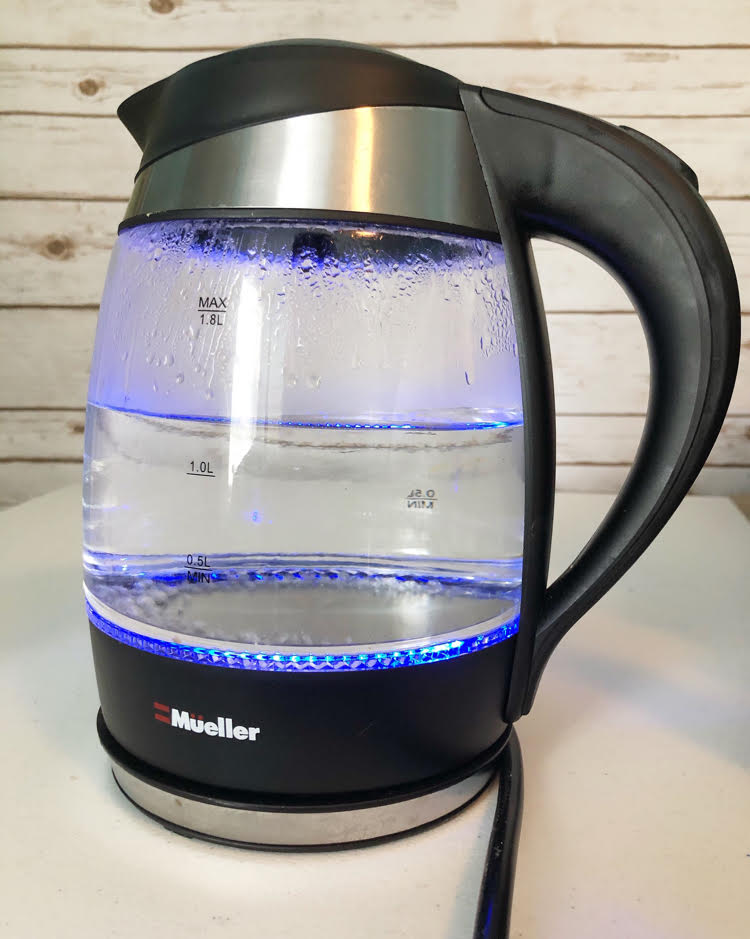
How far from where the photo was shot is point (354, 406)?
1.35 ft

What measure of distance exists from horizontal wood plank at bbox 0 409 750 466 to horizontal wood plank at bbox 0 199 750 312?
16 centimetres

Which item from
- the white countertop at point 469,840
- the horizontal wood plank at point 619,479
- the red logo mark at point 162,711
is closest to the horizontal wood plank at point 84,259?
the horizontal wood plank at point 619,479

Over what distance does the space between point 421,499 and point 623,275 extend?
0.46 ft

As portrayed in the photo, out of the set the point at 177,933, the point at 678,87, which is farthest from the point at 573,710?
the point at 678,87

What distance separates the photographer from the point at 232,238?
383 mm

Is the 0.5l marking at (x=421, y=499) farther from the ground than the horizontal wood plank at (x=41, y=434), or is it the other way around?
the 0.5l marking at (x=421, y=499)

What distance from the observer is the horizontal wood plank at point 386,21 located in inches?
43.6

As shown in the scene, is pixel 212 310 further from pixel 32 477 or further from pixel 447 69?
pixel 32 477

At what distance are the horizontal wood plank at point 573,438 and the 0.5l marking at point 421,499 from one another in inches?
33.3

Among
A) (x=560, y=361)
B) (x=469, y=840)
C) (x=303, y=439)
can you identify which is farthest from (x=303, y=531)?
(x=560, y=361)

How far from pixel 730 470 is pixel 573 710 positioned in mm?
823

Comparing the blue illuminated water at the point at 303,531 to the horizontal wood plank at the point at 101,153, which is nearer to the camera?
the blue illuminated water at the point at 303,531

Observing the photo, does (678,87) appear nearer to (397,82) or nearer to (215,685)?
(397,82)

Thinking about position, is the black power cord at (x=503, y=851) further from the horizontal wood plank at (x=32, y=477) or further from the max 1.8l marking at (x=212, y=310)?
the horizontal wood plank at (x=32, y=477)
